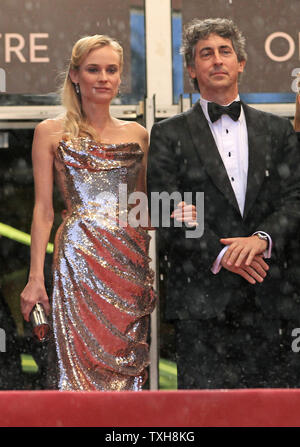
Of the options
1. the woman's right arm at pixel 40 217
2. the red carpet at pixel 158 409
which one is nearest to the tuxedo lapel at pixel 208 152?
the woman's right arm at pixel 40 217

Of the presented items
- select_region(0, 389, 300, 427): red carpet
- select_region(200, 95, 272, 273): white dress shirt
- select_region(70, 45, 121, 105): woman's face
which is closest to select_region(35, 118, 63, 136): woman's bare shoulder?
select_region(70, 45, 121, 105): woman's face

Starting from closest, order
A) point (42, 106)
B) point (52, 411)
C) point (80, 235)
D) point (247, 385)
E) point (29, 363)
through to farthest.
→ point (52, 411) → point (247, 385) → point (80, 235) → point (42, 106) → point (29, 363)

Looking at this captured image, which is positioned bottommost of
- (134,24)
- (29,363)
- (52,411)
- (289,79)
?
(29,363)

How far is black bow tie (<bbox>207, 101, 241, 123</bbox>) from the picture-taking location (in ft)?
8.73

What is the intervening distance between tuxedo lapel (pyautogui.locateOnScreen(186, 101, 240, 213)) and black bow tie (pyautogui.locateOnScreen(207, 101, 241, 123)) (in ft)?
0.13

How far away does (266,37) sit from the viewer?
3.57 metres

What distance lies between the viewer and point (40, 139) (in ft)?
9.37

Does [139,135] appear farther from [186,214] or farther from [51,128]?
[186,214]

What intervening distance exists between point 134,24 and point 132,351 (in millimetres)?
1537

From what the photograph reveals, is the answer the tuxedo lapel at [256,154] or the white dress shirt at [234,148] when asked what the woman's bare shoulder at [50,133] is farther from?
the tuxedo lapel at [256,154]

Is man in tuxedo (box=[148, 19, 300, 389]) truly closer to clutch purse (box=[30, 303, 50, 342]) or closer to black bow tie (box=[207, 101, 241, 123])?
black bow tie (box=[207, 101, 241, 123])

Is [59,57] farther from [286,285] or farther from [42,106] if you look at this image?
[286,285]

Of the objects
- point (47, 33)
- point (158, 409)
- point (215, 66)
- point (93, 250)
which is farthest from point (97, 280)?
point (158, 409)

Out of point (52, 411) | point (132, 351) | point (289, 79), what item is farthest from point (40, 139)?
point (52, 411)
